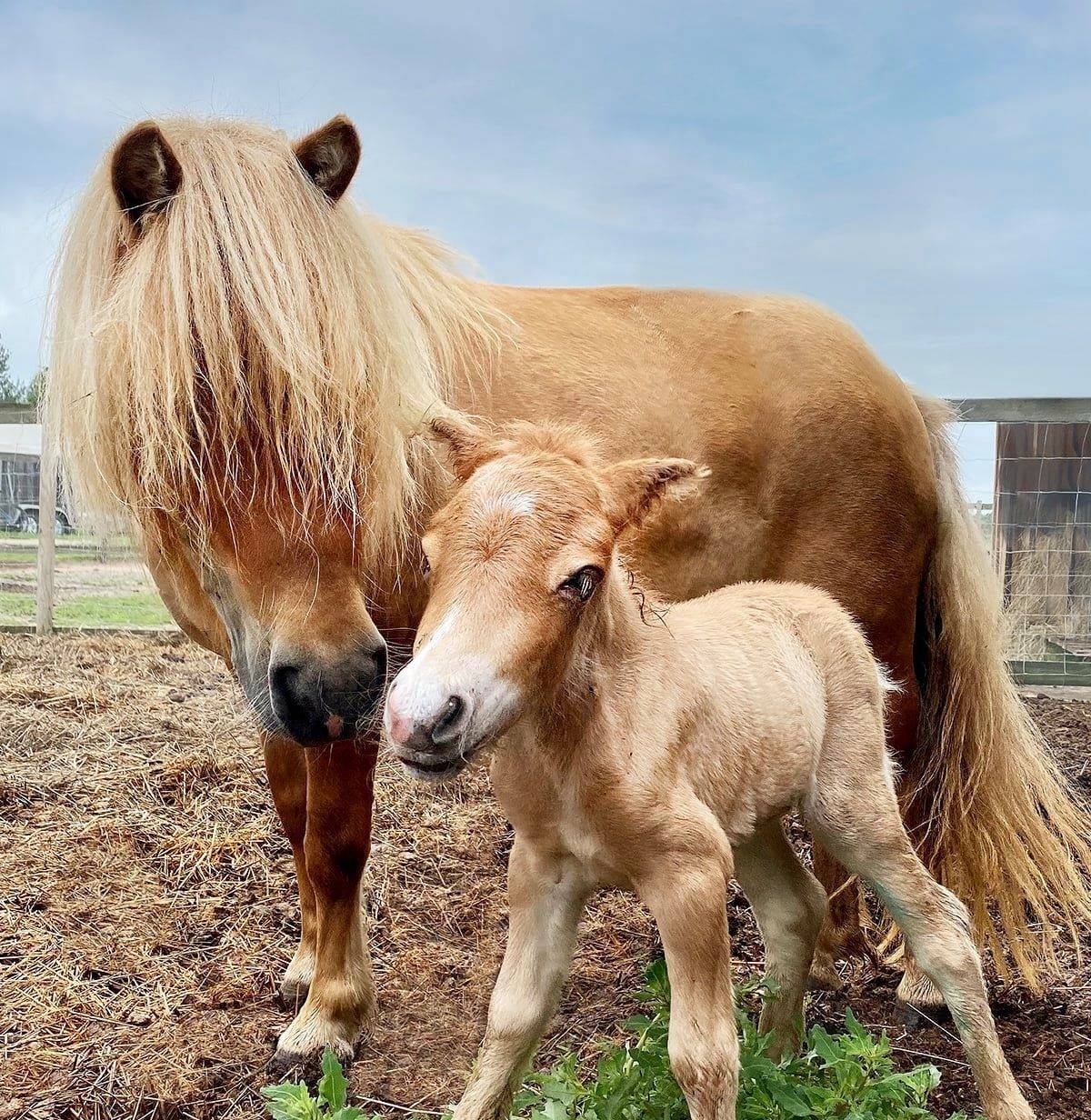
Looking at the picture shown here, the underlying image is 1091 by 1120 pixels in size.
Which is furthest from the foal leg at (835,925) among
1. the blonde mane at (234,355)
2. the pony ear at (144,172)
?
the pony ear at (144,172)

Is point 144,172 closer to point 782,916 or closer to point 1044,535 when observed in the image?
point 782,916

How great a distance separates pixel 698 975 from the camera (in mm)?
2014

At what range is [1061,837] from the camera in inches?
165

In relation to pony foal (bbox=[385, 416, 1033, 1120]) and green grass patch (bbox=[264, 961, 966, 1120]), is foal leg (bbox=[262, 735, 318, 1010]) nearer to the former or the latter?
green grass patch (bbox=[264, 961, 966, 1120])

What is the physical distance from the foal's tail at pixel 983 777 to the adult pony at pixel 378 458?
1 cm

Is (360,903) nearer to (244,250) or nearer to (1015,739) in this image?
(244,250)

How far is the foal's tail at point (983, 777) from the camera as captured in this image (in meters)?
3.81

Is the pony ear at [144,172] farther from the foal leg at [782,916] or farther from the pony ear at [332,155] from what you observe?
the foal leg at [782,916]

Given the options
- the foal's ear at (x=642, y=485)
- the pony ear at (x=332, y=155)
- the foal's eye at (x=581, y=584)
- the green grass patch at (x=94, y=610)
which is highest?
the pony ear at (x=332, y=155)

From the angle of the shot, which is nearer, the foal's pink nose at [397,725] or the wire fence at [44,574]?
the foal's pink nose at [397,725]

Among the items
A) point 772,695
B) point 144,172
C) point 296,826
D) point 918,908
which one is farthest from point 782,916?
point 144,172

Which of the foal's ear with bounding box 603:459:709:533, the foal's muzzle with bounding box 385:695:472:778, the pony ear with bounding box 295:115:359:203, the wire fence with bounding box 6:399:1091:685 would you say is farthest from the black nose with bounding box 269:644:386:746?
the wire fence with bounding box 6:399:1091:685

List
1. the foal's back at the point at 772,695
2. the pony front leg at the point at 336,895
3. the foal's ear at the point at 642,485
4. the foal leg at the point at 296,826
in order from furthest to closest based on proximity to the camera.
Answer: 1. the foal leg at the point at 296,826
2. the pony front leg at the point at 336,895
3. the foal's back at the point at 772,695
4. the foal's ear at the point at 642,485

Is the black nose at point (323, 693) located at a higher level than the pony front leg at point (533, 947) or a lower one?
higher
